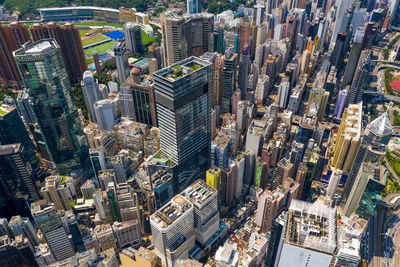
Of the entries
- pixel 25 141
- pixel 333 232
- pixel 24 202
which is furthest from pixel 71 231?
pixel 333 232

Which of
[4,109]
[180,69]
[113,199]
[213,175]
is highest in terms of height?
[180,69]

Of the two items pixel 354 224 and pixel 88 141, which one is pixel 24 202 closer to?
pixel 88 141

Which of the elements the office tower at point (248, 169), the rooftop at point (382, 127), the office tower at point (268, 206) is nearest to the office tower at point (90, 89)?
the office tower at point (248, 169)

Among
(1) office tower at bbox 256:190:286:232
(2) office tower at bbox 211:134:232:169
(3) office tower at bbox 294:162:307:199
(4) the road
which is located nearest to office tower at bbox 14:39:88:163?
(2) office tower at bbox 211:134:232:169

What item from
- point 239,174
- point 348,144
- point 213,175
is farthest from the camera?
point 348,144

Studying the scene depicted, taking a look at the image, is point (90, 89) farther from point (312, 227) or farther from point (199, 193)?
point (312, 227)

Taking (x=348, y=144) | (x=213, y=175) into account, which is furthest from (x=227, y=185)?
(x=348, y=144)
